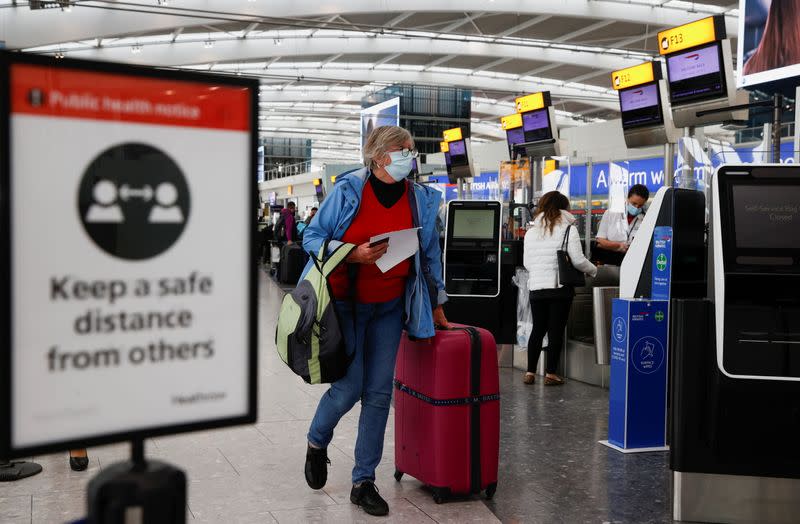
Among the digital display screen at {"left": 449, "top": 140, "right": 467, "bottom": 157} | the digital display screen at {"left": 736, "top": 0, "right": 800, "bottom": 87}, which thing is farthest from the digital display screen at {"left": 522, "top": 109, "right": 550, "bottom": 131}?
the digital display screen at {"left": 736, "top": 0, "right": 800, "bottom": 87}

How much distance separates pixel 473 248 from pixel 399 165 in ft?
14.1

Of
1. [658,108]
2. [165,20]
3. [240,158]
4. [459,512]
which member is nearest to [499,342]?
[658,108]

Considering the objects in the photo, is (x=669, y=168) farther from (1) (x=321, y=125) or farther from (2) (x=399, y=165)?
(1) (x=321, y=125)

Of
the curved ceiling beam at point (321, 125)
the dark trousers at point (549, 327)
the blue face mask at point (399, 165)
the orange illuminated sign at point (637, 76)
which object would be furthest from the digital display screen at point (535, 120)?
the curved ceiling beam at point (321, 125)

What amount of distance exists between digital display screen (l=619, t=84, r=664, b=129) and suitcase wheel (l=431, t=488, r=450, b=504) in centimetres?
599

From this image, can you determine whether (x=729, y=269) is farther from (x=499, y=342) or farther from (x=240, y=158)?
(x=499, y=342)

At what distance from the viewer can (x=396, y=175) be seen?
3.27 metres

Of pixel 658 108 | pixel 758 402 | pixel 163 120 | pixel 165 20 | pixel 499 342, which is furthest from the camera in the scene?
pixel 165 20

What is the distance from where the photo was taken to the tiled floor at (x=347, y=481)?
3.27 m

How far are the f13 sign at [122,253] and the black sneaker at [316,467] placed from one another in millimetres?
2290

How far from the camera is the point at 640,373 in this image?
4398mm

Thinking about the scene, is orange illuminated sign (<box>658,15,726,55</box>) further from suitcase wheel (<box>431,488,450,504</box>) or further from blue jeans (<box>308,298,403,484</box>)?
suitcase wheel (<box>431,488,450,504</box>)

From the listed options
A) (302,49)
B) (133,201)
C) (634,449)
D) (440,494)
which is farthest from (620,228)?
(302,49)

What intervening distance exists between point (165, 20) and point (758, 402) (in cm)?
1688
